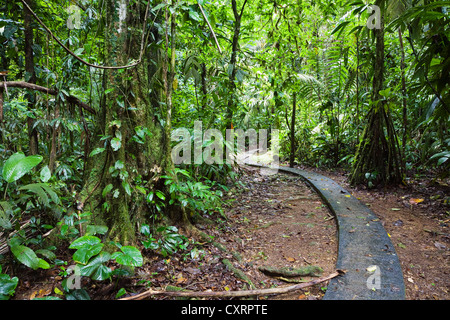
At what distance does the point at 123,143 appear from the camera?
7.29 feet

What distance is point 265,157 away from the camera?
9.16 meters

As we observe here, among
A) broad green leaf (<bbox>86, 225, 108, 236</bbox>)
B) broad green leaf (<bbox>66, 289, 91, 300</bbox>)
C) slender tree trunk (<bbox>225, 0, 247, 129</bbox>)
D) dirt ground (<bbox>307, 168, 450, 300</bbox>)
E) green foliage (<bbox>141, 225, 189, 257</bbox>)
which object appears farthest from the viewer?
slender tree trunk (<bbox>225, 0, 247, 129</bbox>)

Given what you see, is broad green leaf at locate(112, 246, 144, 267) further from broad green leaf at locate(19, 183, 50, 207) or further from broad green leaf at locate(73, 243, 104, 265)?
broad green leaf at locate(19, 183, 50, 207)

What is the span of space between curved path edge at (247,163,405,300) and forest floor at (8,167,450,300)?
0.10 metres

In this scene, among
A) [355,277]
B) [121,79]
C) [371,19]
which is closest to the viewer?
[355,277]

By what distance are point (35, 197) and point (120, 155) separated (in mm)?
670

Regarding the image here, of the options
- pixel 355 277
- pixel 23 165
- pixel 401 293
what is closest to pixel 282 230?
pixel 355 277

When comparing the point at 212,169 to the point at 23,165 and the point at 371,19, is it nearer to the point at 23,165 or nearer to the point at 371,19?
the point at 23,165

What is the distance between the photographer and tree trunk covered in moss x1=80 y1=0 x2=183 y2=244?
2.13 m

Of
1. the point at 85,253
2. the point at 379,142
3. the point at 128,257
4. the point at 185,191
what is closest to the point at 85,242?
the point at 85,253

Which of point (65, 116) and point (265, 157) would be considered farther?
point (265, 157)

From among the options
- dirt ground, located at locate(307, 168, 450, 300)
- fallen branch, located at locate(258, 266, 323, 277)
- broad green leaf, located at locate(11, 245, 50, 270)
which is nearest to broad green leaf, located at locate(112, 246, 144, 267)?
broad green leaf, located at locate(11, 245, 50, 270)

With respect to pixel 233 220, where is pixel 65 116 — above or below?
above

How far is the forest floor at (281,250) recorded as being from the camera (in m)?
1.80
